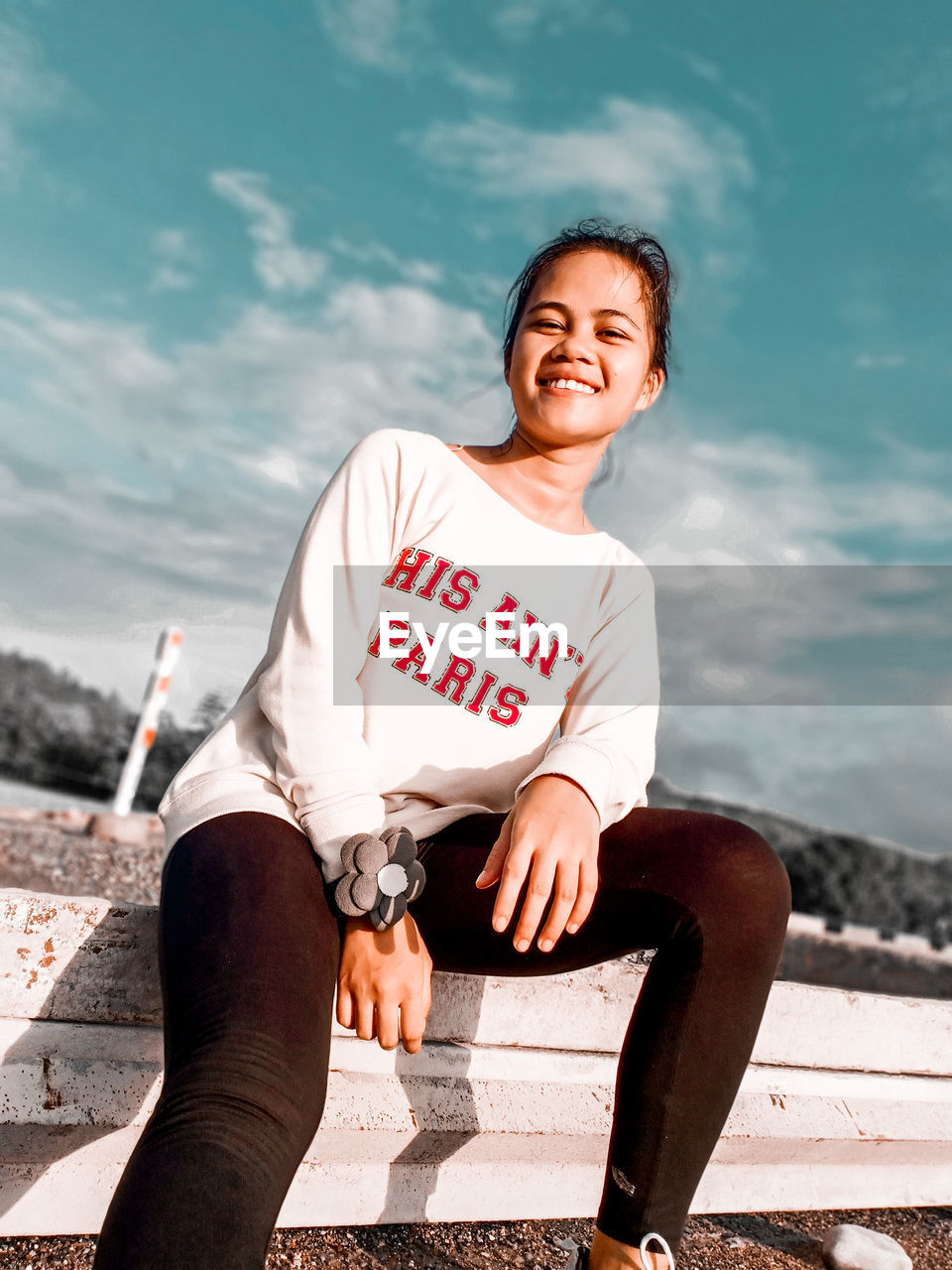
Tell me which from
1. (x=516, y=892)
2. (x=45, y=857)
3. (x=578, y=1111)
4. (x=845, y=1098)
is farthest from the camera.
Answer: (x=45, y=857)

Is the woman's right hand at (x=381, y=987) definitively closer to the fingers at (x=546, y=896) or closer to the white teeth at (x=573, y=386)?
the fingers at (x=546, y=896)

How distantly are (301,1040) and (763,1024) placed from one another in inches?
48.5

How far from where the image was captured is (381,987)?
1.17 meters

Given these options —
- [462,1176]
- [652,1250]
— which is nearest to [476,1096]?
[462,1176]

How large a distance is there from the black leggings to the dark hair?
0.92m

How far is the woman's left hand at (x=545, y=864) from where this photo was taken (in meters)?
1.19

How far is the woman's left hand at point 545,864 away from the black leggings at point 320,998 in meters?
0.09

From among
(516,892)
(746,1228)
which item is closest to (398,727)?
(516,892)

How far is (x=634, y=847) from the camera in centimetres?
133

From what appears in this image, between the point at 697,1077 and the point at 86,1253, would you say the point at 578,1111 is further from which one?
the point at 86,1253

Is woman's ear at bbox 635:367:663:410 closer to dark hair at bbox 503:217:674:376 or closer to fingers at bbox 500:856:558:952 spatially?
dark hair at bbox 503:217:674:376

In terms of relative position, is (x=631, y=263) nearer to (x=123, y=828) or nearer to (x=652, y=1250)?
(x=652, y=1250)

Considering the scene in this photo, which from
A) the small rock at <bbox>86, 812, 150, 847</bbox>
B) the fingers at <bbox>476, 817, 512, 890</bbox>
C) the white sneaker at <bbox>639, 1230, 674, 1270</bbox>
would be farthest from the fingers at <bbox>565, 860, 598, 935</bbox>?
the small rock at <bbox>86, 812, 150, 847</bbox>

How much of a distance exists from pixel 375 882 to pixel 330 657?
338 mm
